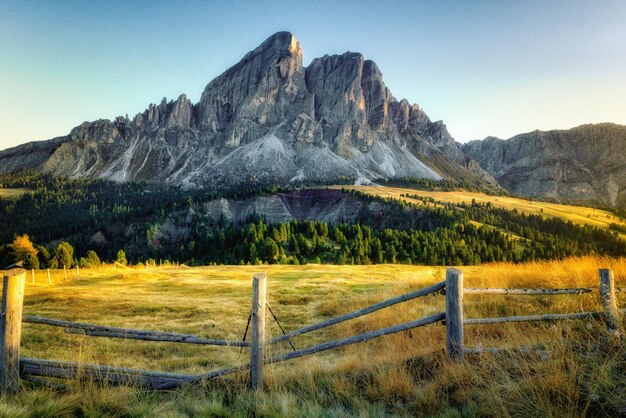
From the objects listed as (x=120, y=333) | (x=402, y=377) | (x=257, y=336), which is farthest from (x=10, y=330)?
(x=402, y=377)

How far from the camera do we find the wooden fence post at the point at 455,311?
6590mm

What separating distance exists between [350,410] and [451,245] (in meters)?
98.7

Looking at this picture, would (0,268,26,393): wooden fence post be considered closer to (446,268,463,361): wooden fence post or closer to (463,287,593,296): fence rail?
(446,268,463,361): wooden fence post

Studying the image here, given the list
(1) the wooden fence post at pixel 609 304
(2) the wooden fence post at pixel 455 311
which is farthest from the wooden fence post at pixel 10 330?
(1) the wooden fence post at pixel 609 304

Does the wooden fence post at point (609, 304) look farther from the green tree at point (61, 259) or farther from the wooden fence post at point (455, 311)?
the green tree at point (61, 259)

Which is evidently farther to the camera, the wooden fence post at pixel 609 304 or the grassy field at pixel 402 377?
the wooden fence post at pixel 609 304

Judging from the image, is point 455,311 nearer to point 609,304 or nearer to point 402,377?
point 402,377

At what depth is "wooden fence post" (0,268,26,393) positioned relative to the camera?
246 inches

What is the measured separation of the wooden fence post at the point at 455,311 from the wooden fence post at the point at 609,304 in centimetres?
339

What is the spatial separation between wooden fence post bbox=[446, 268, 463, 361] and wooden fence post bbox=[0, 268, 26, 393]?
7.83 metres

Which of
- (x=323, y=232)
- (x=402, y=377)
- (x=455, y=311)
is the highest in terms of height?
(x=455, y=311)

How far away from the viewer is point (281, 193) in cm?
18850

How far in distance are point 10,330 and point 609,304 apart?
39.2 feet

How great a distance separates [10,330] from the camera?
6.31 m
